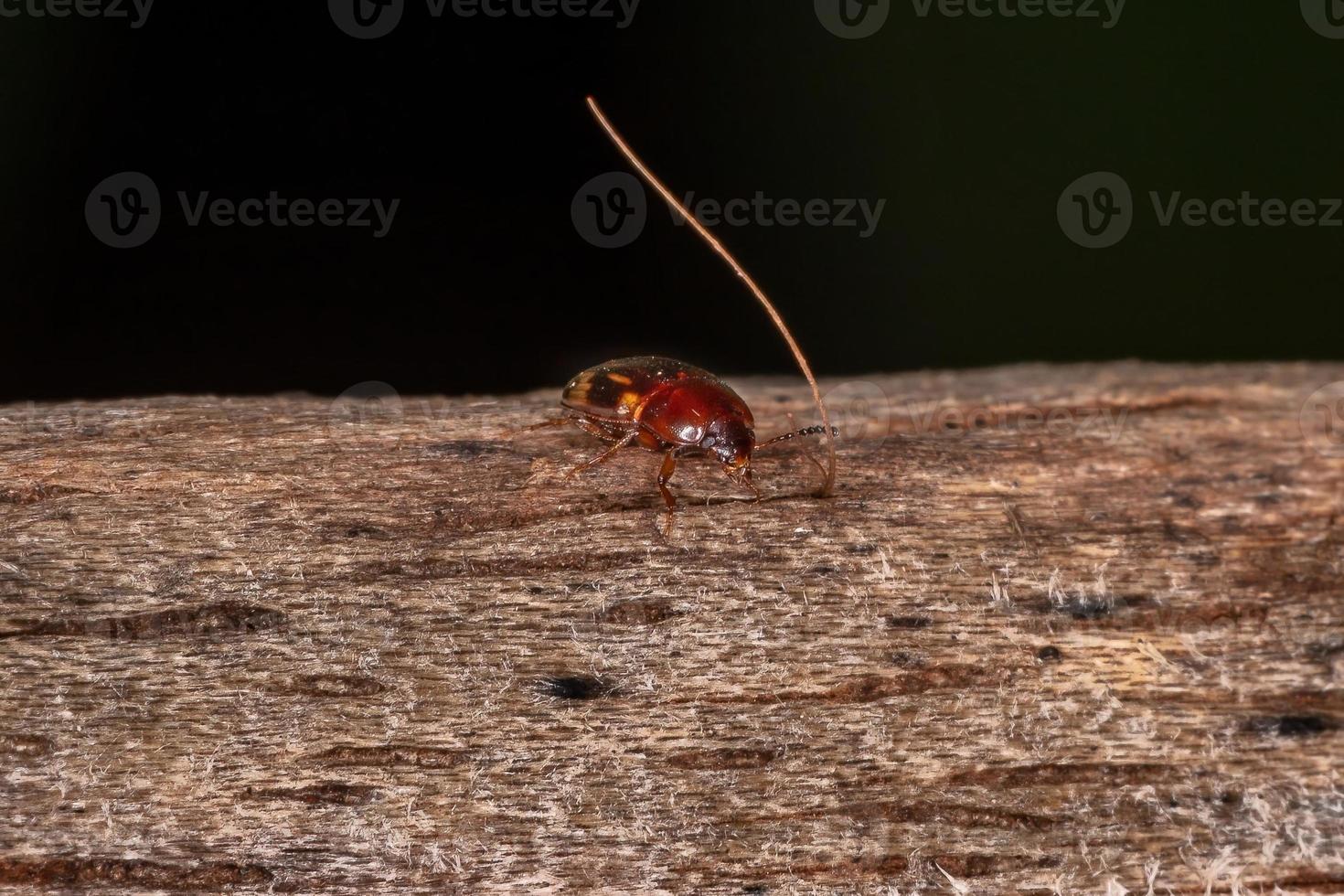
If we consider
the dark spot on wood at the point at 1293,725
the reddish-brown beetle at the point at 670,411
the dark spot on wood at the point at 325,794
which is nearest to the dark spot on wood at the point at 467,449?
the reddish-brown beetle at the point at 670,411

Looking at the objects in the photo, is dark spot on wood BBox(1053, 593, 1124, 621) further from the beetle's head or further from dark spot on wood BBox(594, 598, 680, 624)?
dark spot on wood BBox(594, 598, 680, 624)

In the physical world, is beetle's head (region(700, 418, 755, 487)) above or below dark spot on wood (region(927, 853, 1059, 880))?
above

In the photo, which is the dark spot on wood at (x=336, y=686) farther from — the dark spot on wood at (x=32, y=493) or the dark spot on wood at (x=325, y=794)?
the dark spot on wood at (x=32, y=493)

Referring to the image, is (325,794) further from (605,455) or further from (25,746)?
(605,455)

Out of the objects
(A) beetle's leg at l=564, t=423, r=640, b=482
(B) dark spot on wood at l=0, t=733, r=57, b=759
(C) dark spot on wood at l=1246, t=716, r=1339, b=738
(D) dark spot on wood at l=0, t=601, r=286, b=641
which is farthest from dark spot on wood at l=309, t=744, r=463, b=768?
(C) dark spot on wood at l=1246, t=716, r=1339, b=738

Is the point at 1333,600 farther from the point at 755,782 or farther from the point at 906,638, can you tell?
the point at 755,782

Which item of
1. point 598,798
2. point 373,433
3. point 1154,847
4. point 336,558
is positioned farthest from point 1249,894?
A: point 373,433

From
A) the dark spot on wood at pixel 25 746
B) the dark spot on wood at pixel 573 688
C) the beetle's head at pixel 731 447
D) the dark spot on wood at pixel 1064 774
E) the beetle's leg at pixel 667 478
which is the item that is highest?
the beetle's head at pixel 731 447
